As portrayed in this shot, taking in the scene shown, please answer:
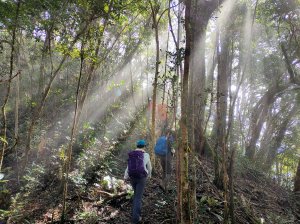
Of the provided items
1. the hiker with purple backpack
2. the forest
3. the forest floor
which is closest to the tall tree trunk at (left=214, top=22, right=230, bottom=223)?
the forest

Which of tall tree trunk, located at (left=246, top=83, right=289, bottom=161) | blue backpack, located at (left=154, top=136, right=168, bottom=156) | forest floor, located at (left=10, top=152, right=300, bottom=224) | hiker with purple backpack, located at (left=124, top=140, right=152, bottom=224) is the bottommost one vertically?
forest floor, located at (left=10, top=152, right=300, bottom=224)

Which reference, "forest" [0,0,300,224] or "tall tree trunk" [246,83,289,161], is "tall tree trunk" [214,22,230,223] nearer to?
"forest" [0,0,300,224]

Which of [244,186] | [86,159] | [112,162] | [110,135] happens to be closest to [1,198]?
[86,159]

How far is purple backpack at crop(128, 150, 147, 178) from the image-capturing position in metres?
5.87

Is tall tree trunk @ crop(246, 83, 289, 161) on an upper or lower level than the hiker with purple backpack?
upper

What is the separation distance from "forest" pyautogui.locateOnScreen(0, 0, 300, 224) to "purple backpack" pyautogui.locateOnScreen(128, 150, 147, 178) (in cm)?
81

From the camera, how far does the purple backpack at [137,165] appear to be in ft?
19.2

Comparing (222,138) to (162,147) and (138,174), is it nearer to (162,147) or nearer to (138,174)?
(162,147)

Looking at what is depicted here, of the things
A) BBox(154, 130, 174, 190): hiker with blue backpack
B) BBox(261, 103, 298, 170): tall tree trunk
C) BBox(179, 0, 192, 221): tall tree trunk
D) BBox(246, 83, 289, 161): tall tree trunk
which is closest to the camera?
BBox(179, 0, 192, 221): tall tree trunk

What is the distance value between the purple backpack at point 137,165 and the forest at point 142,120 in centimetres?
81

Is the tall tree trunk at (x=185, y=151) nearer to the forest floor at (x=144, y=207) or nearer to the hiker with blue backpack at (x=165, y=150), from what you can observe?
the forest floor at (x=144, y=207)

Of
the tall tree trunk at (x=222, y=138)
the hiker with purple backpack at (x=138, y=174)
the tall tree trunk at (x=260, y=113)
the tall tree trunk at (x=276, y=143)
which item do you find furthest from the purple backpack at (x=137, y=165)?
the tall tree trunk at (x=276, y=143)

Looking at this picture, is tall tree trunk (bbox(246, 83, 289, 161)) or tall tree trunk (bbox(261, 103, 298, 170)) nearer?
tall tree trunk (bbox(246, 83, 289, 161))

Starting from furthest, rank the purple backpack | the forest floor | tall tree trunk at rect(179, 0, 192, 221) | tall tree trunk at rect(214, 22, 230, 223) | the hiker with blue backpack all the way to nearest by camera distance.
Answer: the hiker with blue backpack
the forest floor
the purple backpack
tall tree trunk at rect(214, 22, 230, 223)
tall tree trunk at rect(179, 0, 192, 221)
